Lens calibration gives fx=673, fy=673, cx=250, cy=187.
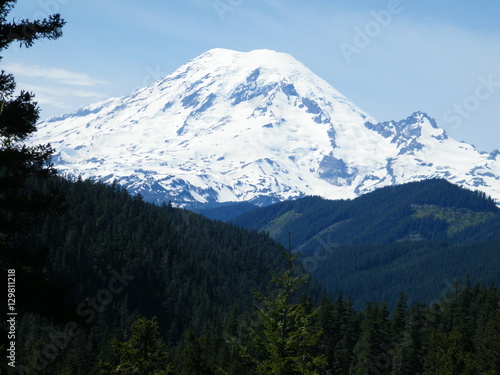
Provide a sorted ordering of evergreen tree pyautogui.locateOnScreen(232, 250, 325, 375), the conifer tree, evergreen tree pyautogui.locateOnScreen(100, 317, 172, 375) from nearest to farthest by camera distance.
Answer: the conifer tree
evergreen tree pyautogui.locateOnScreen(232, 250, 325, 375)
evergreen tree pyautogui.locateOnScreen(100, 317, 172, 375)

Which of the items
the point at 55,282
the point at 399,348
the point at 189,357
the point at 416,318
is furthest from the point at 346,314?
the point at 55,282

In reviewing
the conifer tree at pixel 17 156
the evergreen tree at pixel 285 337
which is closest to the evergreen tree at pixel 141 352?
the evergreen tree at pixel 285 337

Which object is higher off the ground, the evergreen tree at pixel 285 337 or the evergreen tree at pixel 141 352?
the evergreen tree at pixel 285 337

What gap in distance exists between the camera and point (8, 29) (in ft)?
53.7

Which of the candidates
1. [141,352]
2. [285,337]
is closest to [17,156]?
[285,337]

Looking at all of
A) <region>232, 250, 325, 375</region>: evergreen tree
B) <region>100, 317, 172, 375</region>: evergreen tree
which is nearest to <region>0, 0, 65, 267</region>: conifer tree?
<region>232, 250, 325, 375</region>: evergreen tree

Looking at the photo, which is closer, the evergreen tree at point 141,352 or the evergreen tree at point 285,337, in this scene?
the evergreen tree at point 285,337

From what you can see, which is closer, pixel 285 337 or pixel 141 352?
pixel 285 337

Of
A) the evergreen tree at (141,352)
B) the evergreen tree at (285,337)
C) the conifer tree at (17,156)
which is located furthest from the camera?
the evergreen tree at (141,352)

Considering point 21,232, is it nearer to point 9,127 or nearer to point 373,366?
point 9,127

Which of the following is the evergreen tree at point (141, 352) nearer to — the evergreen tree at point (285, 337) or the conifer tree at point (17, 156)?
the evergreen tree at point (285, 337)

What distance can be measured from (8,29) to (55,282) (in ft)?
20.5

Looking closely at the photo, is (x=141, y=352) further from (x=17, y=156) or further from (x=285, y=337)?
(x=17, y=156)

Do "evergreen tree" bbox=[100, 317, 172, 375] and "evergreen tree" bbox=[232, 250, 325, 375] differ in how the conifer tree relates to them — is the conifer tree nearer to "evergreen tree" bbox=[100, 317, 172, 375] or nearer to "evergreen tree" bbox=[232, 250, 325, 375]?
"evergreen tree" bbox=[232, 250, 325, 375]
